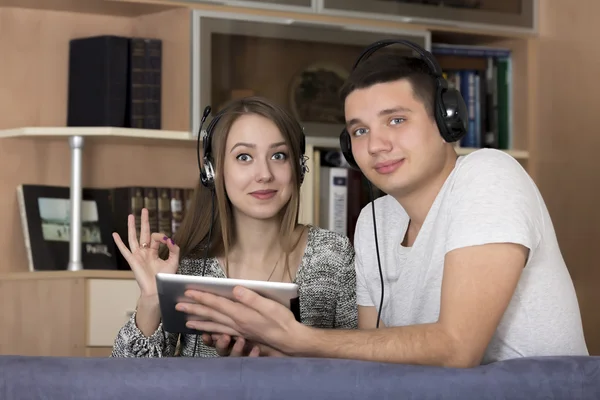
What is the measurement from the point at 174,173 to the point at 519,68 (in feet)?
4.32

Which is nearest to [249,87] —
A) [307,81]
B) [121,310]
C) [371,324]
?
[307,81]

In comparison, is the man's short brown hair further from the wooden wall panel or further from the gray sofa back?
the wooden wall panel

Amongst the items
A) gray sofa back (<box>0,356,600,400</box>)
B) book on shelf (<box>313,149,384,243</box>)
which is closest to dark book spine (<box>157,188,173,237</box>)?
book on shelf (<box>313,149,384,243</box>)

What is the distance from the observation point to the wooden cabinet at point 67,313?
8.82ft

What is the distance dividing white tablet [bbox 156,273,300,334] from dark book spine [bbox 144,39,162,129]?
1502 mm

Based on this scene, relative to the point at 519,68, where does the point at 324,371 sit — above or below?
below

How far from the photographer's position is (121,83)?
2883 mm

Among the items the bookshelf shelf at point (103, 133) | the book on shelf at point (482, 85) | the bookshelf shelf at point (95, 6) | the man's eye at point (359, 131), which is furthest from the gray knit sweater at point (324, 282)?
the book on shelf at point (482, 85)

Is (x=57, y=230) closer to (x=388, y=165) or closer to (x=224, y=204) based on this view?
(x=224, y=204)

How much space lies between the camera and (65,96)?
307cm

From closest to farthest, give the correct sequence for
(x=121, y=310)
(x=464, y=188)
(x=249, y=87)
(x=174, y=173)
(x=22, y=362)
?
(x=22, y=362) → (x=464, y=188) → (x=121, y=310) → (x=249, y=87) → (x=174, y=173)

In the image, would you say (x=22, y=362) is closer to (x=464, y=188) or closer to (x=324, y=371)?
(x=324, y=371)

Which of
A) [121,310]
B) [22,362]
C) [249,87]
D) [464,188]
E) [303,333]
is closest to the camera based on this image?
[22,362]

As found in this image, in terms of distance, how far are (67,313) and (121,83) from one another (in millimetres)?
739
